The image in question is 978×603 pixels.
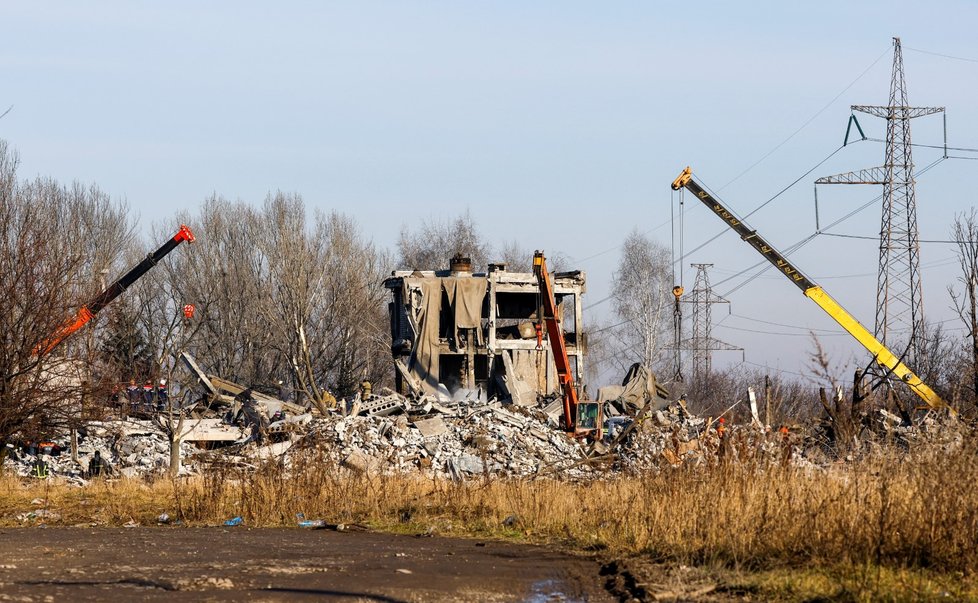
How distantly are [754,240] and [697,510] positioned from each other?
3083 cm

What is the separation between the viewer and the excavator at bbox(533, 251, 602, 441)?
30375 millimetres

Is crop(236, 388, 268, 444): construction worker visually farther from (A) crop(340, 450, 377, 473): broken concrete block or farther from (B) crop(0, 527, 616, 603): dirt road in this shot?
(B) crop(0, 527, 616, 603): dirt road

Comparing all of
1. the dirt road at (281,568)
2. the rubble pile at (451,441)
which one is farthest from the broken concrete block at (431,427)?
the dirt road at (281,568)

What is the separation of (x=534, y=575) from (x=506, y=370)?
2728 cm

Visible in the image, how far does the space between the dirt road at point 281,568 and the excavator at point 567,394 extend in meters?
16.8

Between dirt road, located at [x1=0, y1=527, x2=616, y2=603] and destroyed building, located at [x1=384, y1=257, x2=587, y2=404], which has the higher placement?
destroyed building, located at [x1=384, y1=257, x2=587, y2=404]

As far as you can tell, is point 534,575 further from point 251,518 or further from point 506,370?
point 506,370

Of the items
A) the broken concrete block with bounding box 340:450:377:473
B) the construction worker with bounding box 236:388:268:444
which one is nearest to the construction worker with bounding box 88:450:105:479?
the construction worker with bounding box 236:388:268:444

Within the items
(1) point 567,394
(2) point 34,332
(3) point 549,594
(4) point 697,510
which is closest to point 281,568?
(3) point 549,594

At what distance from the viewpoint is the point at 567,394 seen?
103ft

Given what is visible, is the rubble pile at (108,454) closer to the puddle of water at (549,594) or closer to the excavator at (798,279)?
the puddle of water at (549,594)

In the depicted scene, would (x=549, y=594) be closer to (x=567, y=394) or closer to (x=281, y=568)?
(x=281, y=568)

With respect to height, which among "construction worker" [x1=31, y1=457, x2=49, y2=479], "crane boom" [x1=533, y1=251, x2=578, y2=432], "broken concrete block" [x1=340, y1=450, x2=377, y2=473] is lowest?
"construction worker" [x1=31, y1=457, x2=49, y2=479]

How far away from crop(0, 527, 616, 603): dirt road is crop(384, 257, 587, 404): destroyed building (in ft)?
75.8
